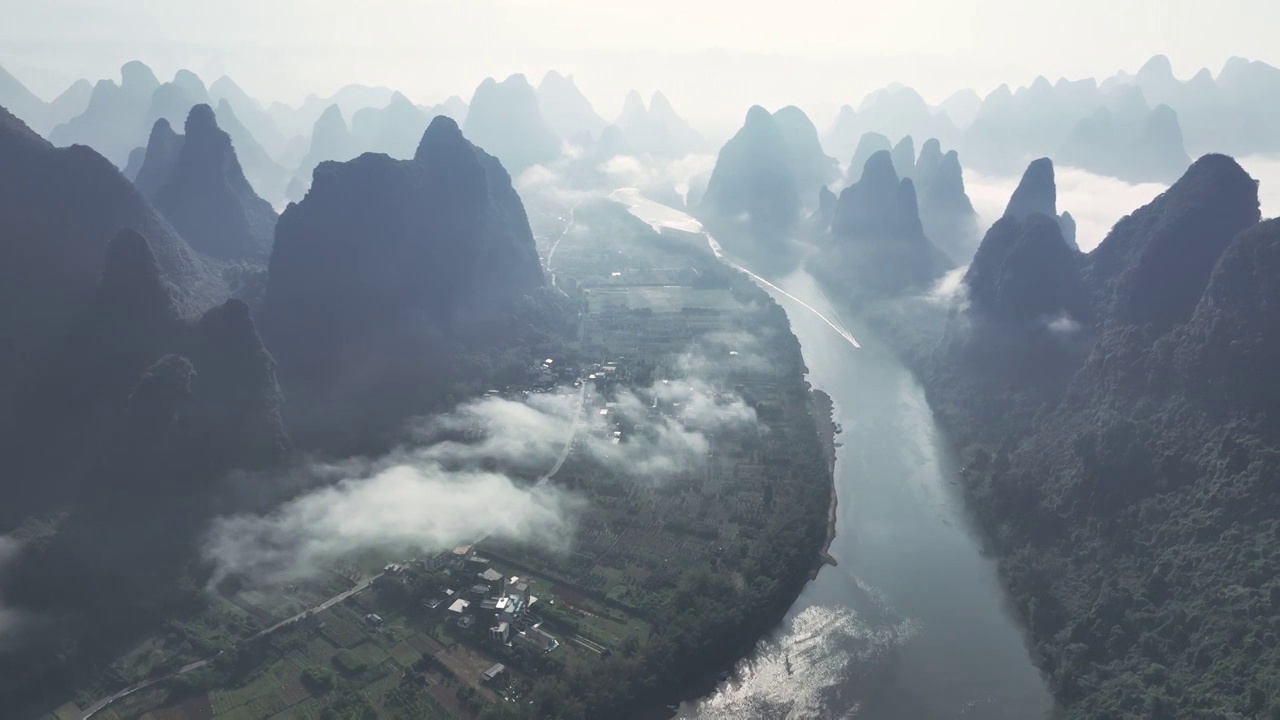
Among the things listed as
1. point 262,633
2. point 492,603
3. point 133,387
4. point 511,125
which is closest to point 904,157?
point 511,125

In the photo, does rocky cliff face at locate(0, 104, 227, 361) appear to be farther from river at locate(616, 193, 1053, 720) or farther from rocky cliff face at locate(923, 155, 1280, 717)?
rocky cliff face at locate(923, 155, 1280, 717)

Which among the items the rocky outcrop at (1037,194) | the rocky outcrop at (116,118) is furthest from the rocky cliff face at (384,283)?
the rocky outcrop at (116,118)

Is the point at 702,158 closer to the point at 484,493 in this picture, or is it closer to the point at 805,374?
the point at 805,374

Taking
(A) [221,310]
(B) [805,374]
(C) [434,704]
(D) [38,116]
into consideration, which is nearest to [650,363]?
(B) [805,374]

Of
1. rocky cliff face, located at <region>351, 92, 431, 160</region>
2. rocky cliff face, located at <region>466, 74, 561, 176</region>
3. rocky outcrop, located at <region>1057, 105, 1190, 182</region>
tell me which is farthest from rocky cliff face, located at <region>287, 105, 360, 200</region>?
rocky outcrop, located at <region>1057, 105, 1190, 182</region>

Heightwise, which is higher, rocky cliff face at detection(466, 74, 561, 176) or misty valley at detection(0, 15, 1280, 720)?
rocky cliff face at detection(466, 74, 561, 176)

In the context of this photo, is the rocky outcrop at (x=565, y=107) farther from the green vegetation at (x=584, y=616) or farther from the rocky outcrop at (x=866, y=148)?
the green vegetation at (x=584, y=616)
